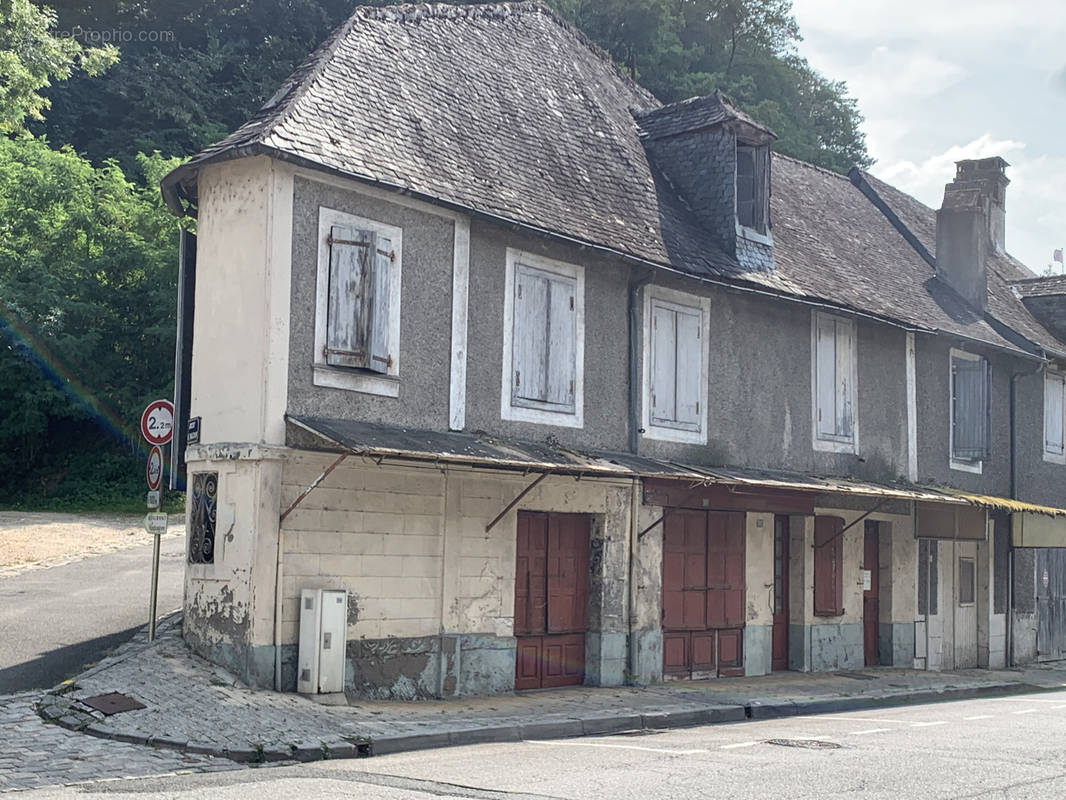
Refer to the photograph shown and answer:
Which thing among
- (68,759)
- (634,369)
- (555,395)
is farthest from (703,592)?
(68,759)

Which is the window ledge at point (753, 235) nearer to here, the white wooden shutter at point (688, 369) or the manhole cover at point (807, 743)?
the white wooden shutter at point (688, 369)

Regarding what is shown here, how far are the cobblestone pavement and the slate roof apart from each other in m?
5.59

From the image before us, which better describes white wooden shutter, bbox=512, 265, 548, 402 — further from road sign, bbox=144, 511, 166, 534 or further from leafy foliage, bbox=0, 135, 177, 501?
leafy foliage, bbox=0, 135, 177, 501

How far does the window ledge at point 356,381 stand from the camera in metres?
12.2

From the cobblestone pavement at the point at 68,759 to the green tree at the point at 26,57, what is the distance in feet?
53.3

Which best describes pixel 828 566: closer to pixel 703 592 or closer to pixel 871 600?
pixel 871 600

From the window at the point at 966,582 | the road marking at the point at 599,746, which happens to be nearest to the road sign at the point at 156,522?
the road marking at the point at 599,746

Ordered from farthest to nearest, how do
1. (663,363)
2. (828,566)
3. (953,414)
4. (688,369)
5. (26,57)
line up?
(26,57) → (953,414) → (828,566) → (688,369) → (663,363)

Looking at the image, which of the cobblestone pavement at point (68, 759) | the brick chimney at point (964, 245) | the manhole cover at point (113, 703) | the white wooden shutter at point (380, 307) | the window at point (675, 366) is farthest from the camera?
the brick chimney at point (964, 245)

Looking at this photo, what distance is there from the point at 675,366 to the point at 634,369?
2.99ft

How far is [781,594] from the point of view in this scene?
60.8ft

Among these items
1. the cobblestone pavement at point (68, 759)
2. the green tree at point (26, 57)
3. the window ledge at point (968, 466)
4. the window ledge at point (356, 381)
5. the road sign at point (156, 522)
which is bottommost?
the cobblestone pavement at point (68, 759)

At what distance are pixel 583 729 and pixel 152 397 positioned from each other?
2128cm

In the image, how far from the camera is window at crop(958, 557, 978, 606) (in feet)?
73.4
